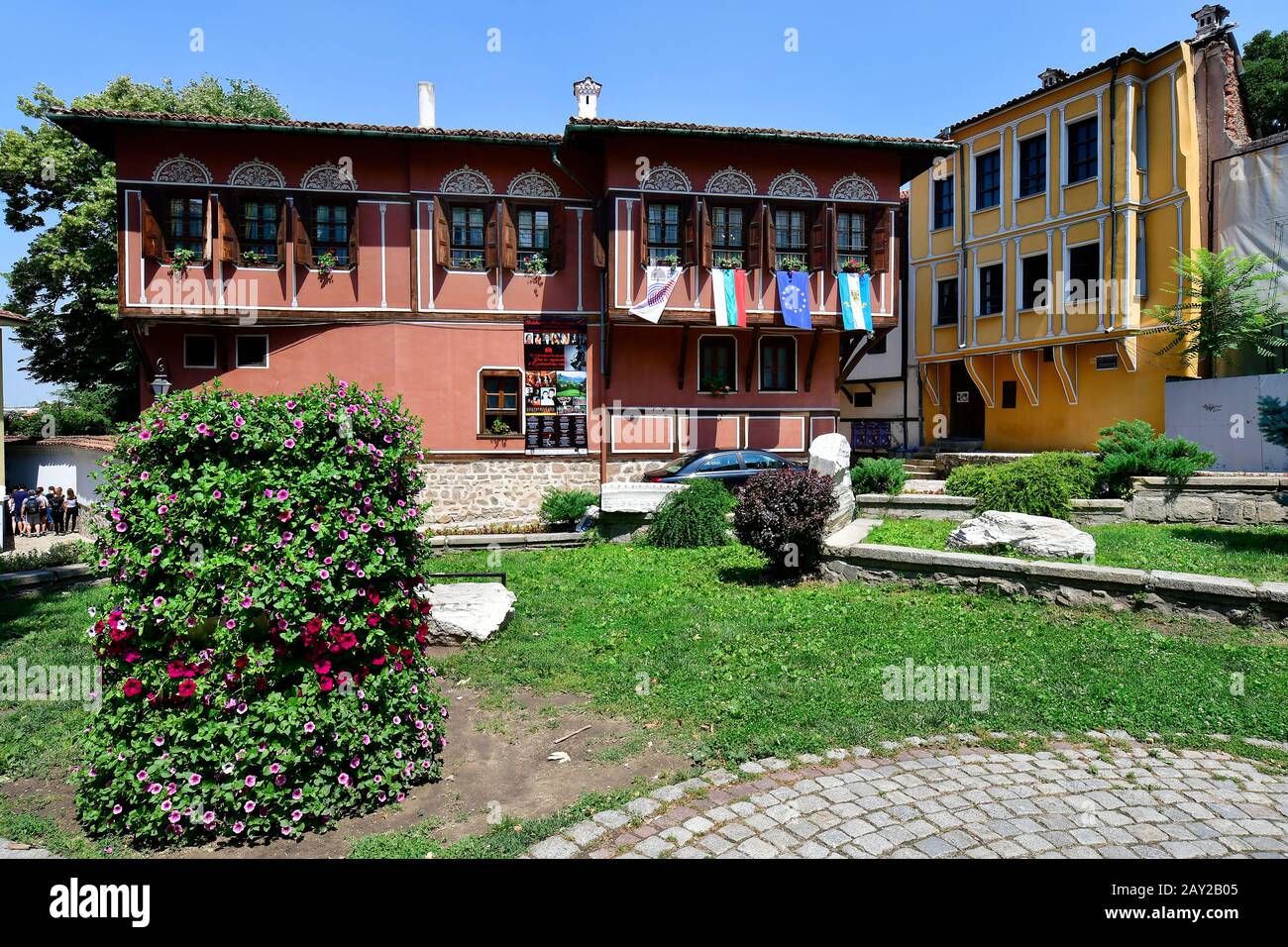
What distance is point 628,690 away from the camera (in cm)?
617

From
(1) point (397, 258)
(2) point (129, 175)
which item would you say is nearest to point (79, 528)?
(2) point (129, 175)

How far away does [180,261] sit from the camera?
1753 cm

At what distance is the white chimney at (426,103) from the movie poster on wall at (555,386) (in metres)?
6.02

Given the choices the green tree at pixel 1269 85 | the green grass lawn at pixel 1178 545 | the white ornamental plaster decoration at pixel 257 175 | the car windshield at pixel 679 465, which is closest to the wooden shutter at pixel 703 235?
the car windshield at pixel 679 465

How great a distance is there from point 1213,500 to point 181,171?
71.5 feet

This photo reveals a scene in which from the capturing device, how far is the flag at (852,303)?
18.9 m

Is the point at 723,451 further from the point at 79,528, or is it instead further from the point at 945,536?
the point at 79,528

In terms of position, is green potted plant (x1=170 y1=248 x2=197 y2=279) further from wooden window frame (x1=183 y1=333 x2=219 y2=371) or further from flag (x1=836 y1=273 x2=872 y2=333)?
flag (x1=836 y1=273 x2=872 y2=333)

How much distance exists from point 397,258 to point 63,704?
14.4 metres

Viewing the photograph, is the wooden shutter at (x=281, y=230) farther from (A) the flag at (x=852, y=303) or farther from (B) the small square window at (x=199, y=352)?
(A) the flag at (x=852, y=303)

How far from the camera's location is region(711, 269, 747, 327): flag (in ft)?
60.0

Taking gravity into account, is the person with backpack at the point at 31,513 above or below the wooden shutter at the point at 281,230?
below

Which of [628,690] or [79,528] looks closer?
[628,690]

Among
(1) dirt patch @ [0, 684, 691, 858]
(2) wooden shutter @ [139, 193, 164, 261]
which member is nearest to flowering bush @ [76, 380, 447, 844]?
(1) dirt patch @ [0, 684, 691, 858]
